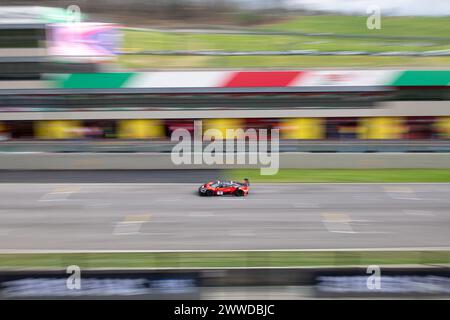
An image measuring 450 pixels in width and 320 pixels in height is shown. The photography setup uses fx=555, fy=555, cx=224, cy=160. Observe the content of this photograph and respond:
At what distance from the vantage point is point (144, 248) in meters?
13.7

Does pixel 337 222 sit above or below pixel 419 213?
below

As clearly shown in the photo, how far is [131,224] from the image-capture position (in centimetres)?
1586

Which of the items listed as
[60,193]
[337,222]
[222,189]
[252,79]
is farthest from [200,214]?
[252,79]

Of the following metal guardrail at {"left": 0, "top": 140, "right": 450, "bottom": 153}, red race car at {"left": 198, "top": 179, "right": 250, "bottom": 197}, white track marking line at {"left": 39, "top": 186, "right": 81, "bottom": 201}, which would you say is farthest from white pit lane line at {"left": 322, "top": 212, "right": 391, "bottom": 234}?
white track marking line at {"left": 39, "top": 186, "right": 81, "bottom": 201}

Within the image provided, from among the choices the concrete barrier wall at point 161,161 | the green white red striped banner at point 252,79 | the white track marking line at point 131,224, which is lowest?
the white track marking line at point 131,224

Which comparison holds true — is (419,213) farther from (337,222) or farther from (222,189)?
(222,189)

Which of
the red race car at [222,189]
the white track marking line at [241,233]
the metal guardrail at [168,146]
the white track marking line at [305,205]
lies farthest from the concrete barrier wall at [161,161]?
the white track marking line at [241,233]

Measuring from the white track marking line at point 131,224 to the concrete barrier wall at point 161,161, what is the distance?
21.4 ft

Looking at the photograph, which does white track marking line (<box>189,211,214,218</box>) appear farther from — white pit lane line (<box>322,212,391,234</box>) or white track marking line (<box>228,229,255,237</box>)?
white pit lane line (<box>322,212,391,234</box>)

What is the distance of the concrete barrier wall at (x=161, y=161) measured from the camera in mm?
22969

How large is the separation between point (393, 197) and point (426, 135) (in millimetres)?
9727

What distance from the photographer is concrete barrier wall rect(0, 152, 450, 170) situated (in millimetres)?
22969

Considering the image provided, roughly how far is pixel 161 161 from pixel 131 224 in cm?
744

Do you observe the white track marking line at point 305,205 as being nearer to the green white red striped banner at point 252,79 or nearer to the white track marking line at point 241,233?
the white track marking line at point 241,233
